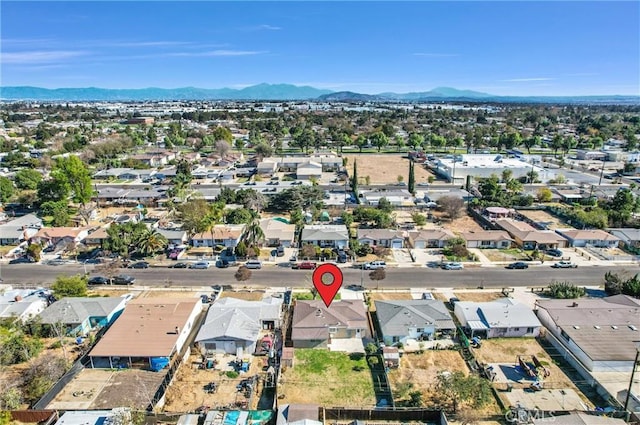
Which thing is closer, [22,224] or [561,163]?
[22,224]

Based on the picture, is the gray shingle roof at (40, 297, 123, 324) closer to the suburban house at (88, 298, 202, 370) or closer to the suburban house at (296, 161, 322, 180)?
the suburban house at (88, 298, 202, 370)

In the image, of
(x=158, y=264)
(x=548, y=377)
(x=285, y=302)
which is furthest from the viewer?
(x=158, y=264)

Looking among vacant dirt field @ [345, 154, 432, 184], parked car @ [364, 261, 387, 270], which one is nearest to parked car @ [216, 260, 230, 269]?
parked car @ [364, 261, 387, 270]

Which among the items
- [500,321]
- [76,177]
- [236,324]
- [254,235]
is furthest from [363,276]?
[76,177]

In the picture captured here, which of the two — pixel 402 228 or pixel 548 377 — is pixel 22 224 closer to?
pixel 402 228

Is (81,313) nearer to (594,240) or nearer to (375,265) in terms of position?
(375,265)

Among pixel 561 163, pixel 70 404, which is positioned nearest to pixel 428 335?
pixel 70 404

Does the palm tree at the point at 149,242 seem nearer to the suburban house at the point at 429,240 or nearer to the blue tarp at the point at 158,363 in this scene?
the blue tarp at the point at 158,363
